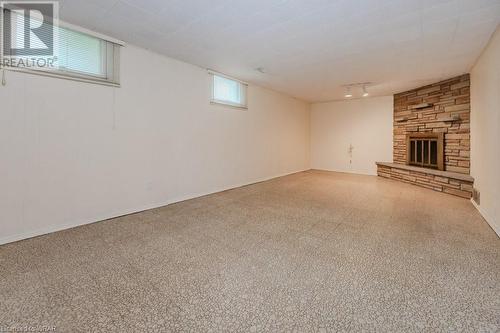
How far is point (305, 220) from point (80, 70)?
11.0ft

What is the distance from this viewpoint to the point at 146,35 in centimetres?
296

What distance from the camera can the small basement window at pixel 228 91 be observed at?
14.9 feet

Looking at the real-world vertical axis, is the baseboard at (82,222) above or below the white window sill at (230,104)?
below

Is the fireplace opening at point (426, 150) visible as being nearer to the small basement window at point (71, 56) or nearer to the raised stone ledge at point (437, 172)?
the raised stone ledge at point (437, 172)

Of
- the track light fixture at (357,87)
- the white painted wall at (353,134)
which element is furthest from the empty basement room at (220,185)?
the white painted wall at (353,134)

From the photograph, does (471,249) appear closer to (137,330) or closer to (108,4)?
(137,330)

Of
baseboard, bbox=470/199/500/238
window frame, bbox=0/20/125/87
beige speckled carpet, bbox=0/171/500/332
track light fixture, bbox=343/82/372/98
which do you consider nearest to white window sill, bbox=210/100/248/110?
window frame, bbox=0/20/125/87

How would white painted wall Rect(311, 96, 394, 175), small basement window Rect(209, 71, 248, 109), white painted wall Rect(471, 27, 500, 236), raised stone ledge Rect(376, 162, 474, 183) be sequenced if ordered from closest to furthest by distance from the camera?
1. white painted wall Rect(471, 27, 500, 236)
2. raised stone ledge Rect(376, 162, 474, 183)
3. small basement window Rect(209, 71, 248, 109)
4. white painted wall Rect(311, 96, 394, 175)

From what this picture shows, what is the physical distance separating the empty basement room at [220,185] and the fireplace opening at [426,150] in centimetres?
7

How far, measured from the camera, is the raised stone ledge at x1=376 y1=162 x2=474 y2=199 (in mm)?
4102

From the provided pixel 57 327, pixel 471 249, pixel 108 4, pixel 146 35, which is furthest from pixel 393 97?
pixel 57 327
